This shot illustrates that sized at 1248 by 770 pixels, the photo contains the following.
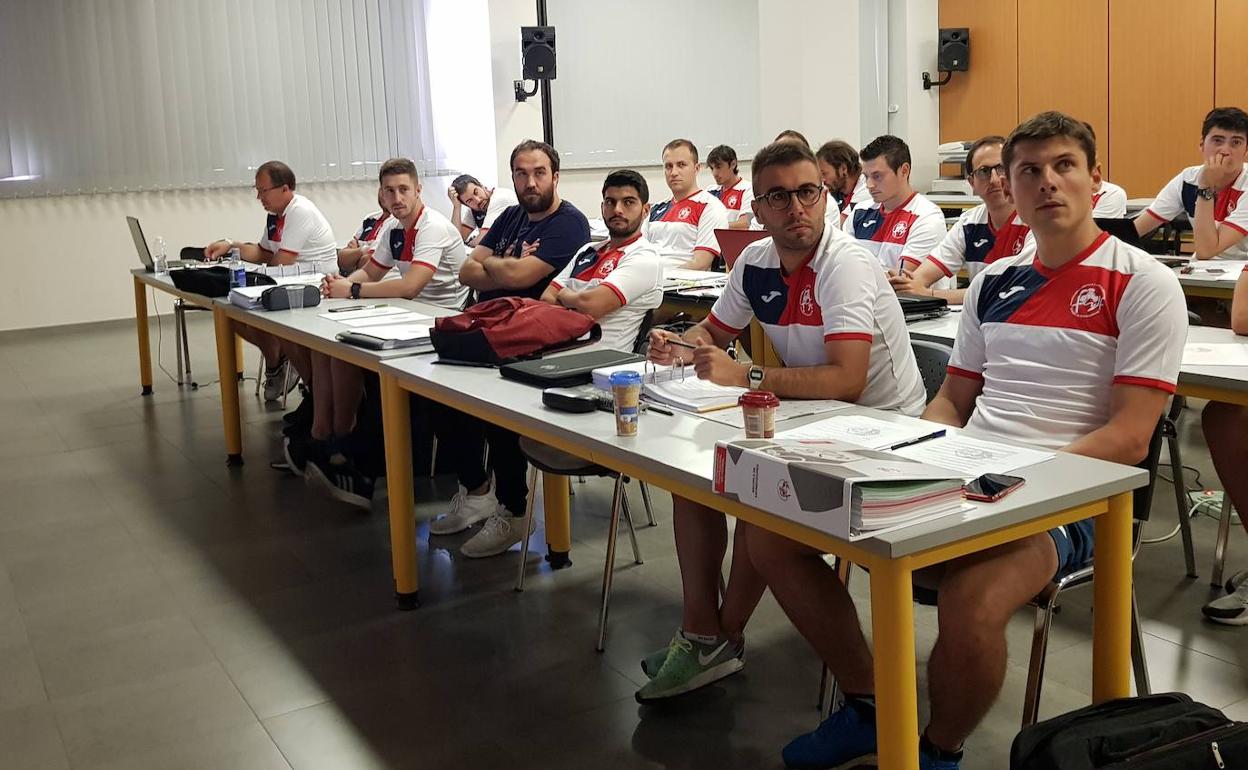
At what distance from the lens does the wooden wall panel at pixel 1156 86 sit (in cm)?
857

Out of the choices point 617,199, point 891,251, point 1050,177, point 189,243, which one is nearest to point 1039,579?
point 1050,177

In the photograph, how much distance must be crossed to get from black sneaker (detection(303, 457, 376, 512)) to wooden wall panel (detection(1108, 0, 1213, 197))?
22.9 feet

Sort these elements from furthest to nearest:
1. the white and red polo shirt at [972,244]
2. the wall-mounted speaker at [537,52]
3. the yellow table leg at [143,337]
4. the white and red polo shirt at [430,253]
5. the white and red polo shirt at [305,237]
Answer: the wall-mounted speaker at [537,52]
the yellow table leg at [143,337]
the white and red polo shirt at [305,237]
the white and red polo shirt at [430,253]
the white and red polo shirt at [972,244]

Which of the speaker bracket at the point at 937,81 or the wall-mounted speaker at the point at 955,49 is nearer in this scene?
the wall-mounted speaker at the point at 955,49

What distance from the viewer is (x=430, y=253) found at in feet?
15.9

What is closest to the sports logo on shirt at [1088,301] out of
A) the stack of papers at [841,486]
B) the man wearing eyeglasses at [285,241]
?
the stack of papers at [841,486]

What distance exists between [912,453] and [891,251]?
3194mm

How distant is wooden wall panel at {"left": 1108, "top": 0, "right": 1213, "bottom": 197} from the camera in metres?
8.57

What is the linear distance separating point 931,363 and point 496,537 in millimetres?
1447

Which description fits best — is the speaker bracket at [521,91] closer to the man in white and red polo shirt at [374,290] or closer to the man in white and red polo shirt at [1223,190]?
the man in white and red polo shirt at [374,290]

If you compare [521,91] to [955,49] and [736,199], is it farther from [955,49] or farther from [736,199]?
[955,49]

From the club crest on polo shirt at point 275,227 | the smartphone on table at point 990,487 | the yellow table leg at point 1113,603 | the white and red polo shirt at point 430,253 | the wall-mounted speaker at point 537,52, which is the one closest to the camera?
the smartphone on table at point 990,487

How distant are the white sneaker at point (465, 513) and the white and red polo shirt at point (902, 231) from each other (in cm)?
198

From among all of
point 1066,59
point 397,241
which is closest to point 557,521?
point 397,241
